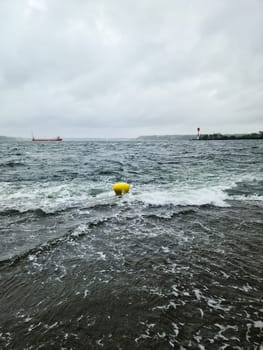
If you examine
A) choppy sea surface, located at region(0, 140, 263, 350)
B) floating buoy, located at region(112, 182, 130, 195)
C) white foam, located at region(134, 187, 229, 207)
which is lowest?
choppy sea surface, located at region(0, 140, 263, 350)

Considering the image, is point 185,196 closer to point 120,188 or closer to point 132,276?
point 120,188

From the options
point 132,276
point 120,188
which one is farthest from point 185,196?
point 132,276

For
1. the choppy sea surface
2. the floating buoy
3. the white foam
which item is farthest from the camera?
the floating buoy

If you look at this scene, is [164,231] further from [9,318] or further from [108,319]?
[9,318]

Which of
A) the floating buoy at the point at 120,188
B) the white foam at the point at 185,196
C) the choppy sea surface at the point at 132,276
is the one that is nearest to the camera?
the choppy sea surface at the point at 132,276

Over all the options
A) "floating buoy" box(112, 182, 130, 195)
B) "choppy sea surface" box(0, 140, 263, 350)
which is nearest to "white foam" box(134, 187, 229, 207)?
"choppy sea surface" box(0, 140, 263, 350)

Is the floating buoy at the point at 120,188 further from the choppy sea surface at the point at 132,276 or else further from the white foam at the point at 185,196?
the choppy sea surface at the point at 132,276

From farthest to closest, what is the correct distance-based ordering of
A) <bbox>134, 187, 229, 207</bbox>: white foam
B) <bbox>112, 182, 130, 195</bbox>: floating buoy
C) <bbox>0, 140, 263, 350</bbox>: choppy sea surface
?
1. <bbox>112, 182, 130, 195</bbox>: floating buoy
2. <bbox>134, 187, 229, 207</bbox>: white foam
3. <bbox>0, 140, 263, 350</bbox>: choppy sea surface

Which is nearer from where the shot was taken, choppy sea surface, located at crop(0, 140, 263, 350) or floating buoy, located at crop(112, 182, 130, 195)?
choppy sea surface, located at crop(0, 140, 263, 350)

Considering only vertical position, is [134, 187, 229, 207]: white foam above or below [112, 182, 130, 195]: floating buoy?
below

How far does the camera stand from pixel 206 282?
13.3ft

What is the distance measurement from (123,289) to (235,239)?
3.20 m

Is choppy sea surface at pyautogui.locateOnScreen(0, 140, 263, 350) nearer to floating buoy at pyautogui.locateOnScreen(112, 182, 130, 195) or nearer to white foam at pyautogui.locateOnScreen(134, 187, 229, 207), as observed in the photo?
white foam at pyautogui.locateOnScreen(134, 187, 229, 207)

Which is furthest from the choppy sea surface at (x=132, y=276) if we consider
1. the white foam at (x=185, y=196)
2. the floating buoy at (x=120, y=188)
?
the floating buoy at (x=120, y=188)
